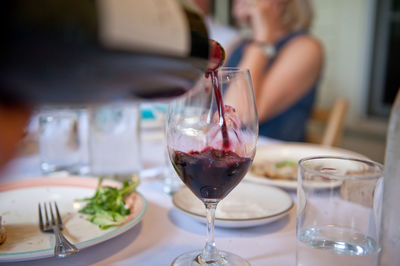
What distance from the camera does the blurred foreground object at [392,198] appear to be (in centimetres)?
50

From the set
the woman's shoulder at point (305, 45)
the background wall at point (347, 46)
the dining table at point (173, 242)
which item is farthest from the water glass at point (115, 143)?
the background wall at point (347, 46)

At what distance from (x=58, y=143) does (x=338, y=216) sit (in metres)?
0.71

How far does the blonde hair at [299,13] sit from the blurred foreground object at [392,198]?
2028mm

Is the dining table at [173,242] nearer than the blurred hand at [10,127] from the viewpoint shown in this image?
No

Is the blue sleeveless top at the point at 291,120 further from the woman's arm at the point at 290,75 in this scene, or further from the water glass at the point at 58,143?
the water glass at the point at 58,143

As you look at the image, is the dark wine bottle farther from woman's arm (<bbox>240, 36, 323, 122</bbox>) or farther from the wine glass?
woman's arm (<bbox>240, 36, 323, 122</bbox>)

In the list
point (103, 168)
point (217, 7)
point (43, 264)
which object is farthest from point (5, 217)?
point (217, 7)

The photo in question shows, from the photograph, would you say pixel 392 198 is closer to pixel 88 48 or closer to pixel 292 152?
pixel 88 48

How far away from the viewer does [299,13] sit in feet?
7.93

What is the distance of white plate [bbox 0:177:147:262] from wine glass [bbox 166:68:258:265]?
5.4 inches

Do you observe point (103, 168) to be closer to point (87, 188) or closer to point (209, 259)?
point (87, 188)

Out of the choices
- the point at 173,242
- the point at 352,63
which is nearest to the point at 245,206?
the point at 173,242

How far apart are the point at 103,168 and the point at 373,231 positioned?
2.17ft

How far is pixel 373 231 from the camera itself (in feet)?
1.68
